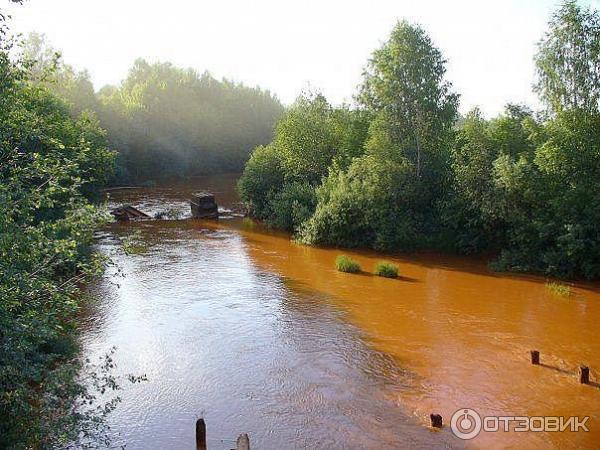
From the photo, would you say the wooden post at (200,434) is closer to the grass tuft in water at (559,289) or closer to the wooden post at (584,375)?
the wooden post at (584,375)

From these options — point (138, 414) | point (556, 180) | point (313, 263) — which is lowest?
point (138, 414)

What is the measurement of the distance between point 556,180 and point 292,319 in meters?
15.2

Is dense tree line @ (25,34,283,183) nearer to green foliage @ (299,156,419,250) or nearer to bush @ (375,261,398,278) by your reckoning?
green foliage @ (299,156,419,250)

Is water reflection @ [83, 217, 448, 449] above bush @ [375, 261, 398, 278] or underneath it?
underneath

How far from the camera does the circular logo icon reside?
12922 mm

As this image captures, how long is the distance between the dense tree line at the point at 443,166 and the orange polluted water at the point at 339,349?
7.23ft

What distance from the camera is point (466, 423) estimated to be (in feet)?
A: 44.0

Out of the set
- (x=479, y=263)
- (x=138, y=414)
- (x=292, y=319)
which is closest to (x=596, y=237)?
(x=479, y=263)

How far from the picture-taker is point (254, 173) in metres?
43.6

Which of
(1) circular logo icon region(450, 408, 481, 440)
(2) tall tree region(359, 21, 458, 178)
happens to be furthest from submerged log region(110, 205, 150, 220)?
(1) circular logo icon region(450, 408, 481, 440)

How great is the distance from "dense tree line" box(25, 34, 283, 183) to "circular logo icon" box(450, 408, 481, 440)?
5736cm

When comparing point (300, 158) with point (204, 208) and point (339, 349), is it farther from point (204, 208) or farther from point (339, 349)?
point (339, 349)

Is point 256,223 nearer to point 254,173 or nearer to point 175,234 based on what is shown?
point 254,173

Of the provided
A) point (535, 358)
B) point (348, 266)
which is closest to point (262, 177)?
point (348, 266)
